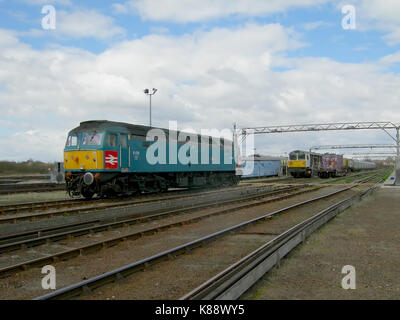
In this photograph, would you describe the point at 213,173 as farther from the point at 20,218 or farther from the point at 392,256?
the point at 392,256

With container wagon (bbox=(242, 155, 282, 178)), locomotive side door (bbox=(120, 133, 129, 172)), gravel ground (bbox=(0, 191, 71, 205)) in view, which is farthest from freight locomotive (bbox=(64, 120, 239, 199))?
container wagon (bbox=(242, 155, 282, 178))

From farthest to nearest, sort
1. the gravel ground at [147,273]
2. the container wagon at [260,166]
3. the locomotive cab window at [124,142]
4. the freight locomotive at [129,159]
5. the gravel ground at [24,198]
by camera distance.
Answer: the container wagon at [260,166] < the gravel ground at [24,198] < the locomotive cab window at [124,142] < the freight locomotive at [129,159] < the gravel ground at [147,273]

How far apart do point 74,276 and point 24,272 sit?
95cm

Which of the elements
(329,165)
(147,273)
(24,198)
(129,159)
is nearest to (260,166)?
(329,165)

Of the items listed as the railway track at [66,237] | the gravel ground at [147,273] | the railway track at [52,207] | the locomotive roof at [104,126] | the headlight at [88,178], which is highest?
the locomotive roof at [104,126]

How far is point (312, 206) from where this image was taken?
15711 millimetres

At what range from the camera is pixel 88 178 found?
1534 centimetres

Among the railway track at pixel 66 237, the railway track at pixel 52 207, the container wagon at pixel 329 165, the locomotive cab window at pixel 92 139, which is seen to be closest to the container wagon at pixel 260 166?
the container wagon at pixel 329 165

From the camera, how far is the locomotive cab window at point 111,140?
16.1m

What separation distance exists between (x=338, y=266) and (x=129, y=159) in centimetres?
1235

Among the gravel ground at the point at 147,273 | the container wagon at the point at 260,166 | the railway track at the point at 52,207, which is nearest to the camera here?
the gravel ground at the point at 147,273

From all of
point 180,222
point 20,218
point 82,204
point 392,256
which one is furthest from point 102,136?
point 392,256

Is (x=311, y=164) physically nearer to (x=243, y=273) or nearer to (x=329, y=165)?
(x=329, y=165)

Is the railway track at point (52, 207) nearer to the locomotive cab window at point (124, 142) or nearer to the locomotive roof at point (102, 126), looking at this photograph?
the locomotive cab window at point (124, 142)
